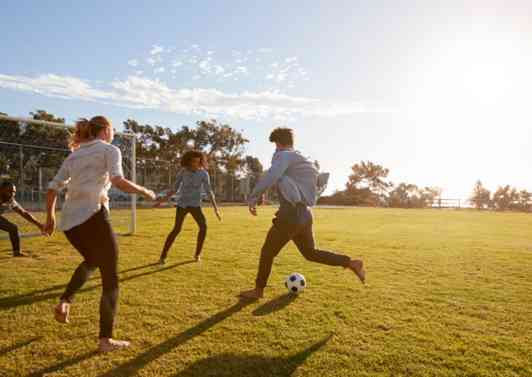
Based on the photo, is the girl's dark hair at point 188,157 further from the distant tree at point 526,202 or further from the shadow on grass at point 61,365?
the distant tree at point 526,202

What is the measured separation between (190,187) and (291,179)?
3.04 m

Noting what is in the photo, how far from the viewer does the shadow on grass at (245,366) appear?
2715mm

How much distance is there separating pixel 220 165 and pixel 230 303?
4106 centimetres

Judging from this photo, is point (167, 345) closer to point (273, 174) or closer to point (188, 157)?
point (273, 174)

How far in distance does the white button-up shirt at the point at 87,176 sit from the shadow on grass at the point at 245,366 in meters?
1.47

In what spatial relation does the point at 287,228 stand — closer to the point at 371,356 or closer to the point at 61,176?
the point at 371,356

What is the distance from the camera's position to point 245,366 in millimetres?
2820

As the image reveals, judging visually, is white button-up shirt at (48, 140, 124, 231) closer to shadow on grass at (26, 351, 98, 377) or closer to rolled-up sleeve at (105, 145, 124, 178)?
rolled-up sleeve at (105, 145, 124, 178)

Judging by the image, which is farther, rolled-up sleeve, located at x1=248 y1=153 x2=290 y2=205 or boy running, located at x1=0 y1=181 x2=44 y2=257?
boy running, located at x1=0 y1=181 x2=44 y2=257

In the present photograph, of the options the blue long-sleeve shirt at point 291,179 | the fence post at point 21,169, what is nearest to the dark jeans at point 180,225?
the blue long-sleeve shirt at point 291,179

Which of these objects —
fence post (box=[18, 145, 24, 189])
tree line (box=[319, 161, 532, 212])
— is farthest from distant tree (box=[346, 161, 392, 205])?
fence post (box=[18, 145, 24, 189])

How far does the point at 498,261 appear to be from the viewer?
24.3 ft

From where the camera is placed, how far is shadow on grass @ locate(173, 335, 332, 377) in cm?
271

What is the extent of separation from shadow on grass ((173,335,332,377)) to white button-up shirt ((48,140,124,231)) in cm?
147
